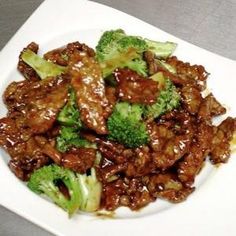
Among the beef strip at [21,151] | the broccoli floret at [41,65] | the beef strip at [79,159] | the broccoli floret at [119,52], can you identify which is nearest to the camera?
the beef strip at [79,159]

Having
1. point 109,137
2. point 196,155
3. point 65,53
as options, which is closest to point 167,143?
point 196,155

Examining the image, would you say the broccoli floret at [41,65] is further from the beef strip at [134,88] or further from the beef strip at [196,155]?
the beef strip at [196,155]

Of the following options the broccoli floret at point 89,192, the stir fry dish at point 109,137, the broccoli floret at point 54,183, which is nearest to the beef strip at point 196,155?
the stir fry dish at point 109,137

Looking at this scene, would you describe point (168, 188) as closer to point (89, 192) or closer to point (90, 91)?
point (89, 192)

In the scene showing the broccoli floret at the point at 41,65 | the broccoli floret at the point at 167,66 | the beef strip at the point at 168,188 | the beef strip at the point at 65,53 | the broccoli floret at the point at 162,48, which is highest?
the broccoli floret at the point at 162,48

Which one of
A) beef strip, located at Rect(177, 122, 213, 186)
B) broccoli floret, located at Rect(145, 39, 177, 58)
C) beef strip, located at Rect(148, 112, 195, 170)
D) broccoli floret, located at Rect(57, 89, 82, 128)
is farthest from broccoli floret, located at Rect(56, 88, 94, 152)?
broccoli floret, located at Rect(145, 39, 177, 58)

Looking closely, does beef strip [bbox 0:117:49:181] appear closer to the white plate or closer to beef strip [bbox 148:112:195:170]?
the white plate

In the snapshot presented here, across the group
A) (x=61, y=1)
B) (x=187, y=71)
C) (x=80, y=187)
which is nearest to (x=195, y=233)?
(x=80, y=187)
